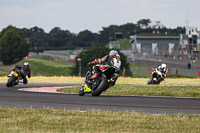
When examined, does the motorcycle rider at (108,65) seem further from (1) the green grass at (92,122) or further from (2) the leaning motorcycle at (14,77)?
(2) the leaning motorcycle at (14,77)

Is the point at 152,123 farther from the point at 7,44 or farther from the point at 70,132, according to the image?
the point at 7,44

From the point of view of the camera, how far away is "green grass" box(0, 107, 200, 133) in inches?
444

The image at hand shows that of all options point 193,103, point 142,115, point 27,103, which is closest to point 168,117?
point 142,115

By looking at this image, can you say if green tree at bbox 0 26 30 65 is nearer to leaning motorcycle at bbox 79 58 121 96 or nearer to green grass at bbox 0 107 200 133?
leaning motorcycle at bbox 79 58 121 96

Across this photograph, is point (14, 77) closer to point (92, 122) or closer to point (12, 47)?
point (92, 122)

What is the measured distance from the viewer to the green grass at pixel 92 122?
37.0 feet

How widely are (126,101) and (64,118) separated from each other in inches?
241

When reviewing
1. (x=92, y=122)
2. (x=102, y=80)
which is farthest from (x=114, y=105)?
(x=92, y=122)

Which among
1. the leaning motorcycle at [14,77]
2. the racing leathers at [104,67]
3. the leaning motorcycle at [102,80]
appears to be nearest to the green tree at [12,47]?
the leaning motorcycle at [14,77]

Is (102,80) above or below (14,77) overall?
above

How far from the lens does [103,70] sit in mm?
17719

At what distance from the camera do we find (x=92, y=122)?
12484 mm

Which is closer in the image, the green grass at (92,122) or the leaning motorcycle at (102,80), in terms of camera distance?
the green grass at (92,122)

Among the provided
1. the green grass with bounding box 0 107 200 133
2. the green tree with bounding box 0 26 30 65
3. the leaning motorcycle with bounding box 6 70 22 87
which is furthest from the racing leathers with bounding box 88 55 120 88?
the green tree with bounding box 0 26 30 65
